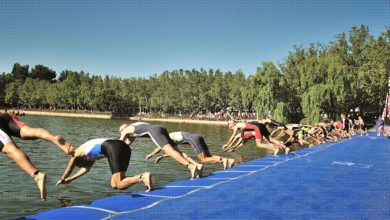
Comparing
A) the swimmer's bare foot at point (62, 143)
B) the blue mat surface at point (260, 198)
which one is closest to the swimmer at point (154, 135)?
the blue mat surface at point (260, 198)

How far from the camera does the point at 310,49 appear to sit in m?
62.0

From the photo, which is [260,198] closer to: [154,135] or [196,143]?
[154,135]

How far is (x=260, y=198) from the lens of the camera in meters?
6.74

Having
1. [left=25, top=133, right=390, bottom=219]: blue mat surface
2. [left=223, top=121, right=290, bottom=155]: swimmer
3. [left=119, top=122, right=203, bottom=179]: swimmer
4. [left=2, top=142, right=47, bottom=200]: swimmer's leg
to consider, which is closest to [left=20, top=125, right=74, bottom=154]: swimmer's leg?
[left=2, top=142, right=47, bottom=200]: swimmer's leg

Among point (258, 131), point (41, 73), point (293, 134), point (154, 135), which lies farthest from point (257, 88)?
point (41, 73)

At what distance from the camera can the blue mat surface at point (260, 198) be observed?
5605mm

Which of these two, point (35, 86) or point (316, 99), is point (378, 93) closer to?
point (316, 99)

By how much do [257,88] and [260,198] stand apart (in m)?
50.3

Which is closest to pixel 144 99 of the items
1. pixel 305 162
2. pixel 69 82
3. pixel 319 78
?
pixel 69 82

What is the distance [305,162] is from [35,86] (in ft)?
381

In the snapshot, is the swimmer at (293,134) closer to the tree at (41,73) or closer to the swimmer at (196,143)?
the swimmer at (196,143)

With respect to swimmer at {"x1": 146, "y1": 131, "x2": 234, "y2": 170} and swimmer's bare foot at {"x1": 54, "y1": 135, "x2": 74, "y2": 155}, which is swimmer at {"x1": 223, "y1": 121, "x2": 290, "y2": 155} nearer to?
swimmer at {"x1": 146, "y1": 131, "x2": 234, "y2": 170}

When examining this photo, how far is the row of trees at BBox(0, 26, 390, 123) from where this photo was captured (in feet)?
155

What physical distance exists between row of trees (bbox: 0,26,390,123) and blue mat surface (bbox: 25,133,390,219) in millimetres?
37389
